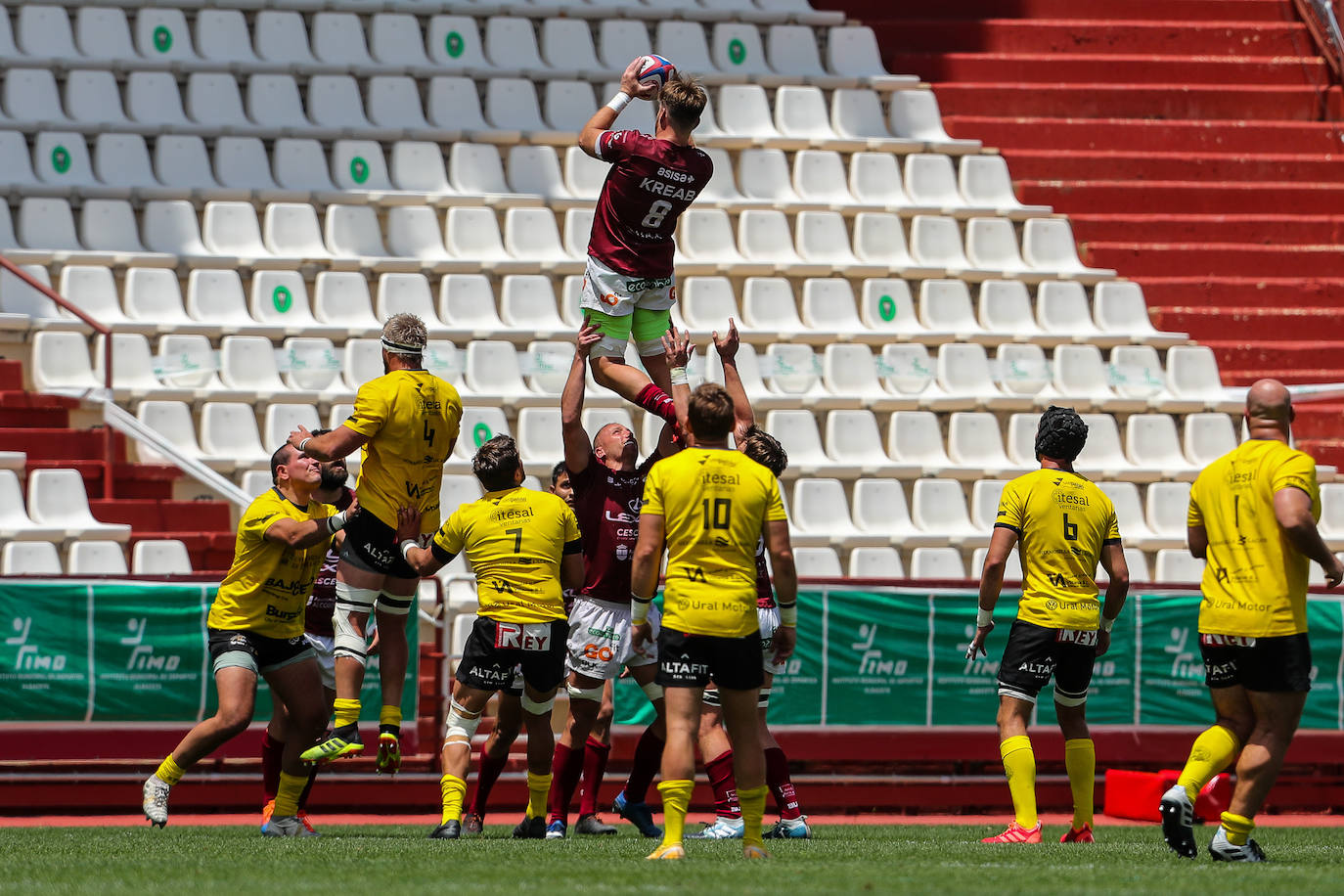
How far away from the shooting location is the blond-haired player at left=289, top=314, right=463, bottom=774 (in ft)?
30.3

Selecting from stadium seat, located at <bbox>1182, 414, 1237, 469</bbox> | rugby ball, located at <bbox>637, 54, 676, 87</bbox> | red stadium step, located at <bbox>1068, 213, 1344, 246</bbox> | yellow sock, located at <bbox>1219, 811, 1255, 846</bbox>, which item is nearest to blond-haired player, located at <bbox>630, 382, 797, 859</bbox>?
rugby ball, located at <bbox>637, 54, 676, 87</bbox>

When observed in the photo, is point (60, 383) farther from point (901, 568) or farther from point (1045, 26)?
point (1045, 26)

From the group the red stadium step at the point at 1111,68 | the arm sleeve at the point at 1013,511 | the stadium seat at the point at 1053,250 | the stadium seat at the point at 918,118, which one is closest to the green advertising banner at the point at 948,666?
the arm sleeve at the point at 1013,511

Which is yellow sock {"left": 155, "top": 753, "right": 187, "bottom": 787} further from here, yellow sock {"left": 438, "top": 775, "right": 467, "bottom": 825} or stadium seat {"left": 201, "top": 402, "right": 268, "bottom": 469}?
stadium seat {"left": 201, "top": 402, "right": 268, "bottom": 469}

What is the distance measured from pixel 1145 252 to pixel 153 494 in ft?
32.7

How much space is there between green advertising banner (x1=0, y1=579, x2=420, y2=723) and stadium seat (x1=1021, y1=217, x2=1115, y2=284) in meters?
8.52

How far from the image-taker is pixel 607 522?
33.0 feet

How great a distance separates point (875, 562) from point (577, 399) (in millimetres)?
5900

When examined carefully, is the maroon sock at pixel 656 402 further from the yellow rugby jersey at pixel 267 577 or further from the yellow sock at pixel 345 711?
the yellow sock at pixel 345 711

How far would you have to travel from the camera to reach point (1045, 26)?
20.4m

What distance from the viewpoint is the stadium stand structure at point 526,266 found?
48.5 feet

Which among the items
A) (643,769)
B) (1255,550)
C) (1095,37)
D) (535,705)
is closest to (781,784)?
(643,769)

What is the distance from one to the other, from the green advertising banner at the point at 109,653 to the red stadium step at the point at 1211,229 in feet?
31.9

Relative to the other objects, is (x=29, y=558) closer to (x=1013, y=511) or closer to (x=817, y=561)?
(x=817, y=561)
